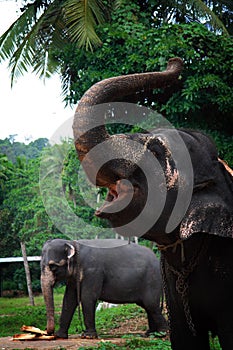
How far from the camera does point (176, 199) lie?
2641mm

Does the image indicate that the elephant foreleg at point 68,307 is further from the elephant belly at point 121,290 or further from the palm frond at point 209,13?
the palm frond at point 209,13

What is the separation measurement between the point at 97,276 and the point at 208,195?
6953 millimetres

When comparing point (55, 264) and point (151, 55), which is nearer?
point (55, 264)

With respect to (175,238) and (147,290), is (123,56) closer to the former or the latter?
(147,290)

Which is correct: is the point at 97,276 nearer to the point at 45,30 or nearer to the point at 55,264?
the point at 55,264

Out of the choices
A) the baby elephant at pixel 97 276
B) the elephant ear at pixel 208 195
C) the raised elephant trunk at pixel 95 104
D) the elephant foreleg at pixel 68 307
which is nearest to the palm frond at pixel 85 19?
the baby elephant at pixel 97 276

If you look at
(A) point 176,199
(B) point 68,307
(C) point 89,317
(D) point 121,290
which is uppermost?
(A) point 176,199

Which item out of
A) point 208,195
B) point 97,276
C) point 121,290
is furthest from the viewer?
point 121,290

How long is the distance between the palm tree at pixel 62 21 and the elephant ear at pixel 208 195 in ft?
28.6

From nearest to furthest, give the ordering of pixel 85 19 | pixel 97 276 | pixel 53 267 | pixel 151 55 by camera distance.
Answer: pixel 53 267 < pixel 97 276 < pixel 151 55 < pixel 85 19

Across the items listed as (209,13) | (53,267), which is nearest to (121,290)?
(53,267)

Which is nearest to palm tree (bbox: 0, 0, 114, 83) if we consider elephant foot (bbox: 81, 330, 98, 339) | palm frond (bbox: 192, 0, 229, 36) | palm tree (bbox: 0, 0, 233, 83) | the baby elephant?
palm tree (bbox: 0, 0, 233, 83)

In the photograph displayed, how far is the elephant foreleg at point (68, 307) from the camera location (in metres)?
8.98

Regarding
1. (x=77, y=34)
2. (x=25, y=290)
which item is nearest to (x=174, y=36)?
(x=77, y=34)
